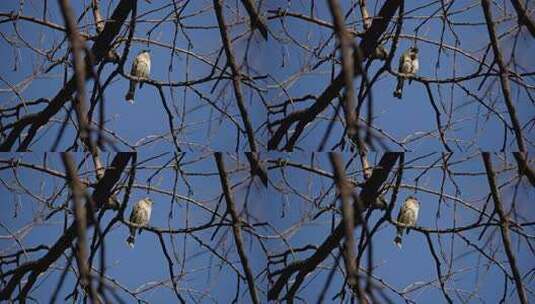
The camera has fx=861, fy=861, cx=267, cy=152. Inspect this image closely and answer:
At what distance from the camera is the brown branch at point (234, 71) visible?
1.69 metres

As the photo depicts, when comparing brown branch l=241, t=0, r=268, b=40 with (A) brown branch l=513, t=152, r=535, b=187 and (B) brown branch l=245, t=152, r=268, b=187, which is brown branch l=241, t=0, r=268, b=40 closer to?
(B) brown branch l=245, t=152, r=268, b=187

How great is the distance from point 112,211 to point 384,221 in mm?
538

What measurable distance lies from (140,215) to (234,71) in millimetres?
339

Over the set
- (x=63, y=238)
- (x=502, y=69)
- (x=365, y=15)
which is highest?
(x=365, y=15)

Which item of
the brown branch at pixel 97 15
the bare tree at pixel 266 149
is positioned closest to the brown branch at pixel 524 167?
the bare tree at pixel 266 149

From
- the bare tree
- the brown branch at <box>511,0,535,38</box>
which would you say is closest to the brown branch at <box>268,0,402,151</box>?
the bare tree

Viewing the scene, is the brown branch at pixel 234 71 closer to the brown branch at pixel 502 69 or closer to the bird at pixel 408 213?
the bird at pixel 408 213

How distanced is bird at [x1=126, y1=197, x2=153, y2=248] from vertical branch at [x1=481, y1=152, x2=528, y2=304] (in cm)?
68

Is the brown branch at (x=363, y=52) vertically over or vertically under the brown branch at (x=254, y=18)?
under

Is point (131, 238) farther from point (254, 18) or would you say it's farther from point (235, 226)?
point (254, 18)

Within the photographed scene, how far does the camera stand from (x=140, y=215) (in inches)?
66.5

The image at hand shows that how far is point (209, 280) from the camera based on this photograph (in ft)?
5.65

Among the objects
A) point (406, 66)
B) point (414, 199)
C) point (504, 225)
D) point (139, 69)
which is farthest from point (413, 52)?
point (139, 69)

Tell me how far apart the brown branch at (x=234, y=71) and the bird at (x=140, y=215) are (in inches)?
9.3
